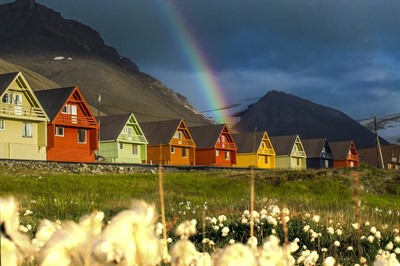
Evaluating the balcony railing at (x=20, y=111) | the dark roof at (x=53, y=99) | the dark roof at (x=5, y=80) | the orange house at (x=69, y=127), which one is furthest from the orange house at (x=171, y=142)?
the dark roof at (x=5, y=80)

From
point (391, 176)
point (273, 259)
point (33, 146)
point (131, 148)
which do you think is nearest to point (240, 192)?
point (391, 176)

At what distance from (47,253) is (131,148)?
79240mm

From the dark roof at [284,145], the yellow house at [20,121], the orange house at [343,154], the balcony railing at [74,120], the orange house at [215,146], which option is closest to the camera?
the yellow house at [20,121]

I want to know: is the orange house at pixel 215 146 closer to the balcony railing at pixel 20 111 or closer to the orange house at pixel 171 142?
the orange house at pixel 171 142

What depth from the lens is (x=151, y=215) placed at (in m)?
2.04

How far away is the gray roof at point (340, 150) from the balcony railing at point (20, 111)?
74.0 meters

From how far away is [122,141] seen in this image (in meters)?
78.5

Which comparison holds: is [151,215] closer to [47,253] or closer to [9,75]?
[47,253]

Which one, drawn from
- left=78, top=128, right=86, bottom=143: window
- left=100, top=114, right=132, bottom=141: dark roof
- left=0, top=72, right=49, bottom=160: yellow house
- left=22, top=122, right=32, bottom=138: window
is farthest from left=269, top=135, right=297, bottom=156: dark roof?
left=22, top=122, right=32, bottom=138: window

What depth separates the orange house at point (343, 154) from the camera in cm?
12156

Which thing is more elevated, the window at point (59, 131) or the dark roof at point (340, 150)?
the window at point (59, 131)

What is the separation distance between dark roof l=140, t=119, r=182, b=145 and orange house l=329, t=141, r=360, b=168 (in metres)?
45.6

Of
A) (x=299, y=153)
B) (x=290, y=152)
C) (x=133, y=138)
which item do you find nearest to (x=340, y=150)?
(x=299, y=153)

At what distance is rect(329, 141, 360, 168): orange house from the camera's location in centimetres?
12156
